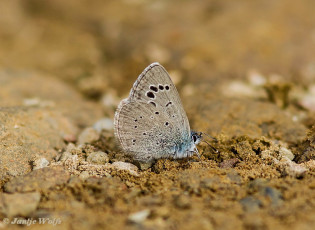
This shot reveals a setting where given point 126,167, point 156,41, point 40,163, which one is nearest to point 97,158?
point 126,167

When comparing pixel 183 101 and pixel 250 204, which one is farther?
pixel 183 101

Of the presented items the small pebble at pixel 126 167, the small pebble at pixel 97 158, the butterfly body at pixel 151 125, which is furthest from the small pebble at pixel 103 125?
the small pebble at pixel 126 167

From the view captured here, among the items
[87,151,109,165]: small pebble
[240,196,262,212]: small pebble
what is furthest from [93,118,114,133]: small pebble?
[240,196,262,212]: small pebble

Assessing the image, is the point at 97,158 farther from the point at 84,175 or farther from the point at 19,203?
the point at 19,203

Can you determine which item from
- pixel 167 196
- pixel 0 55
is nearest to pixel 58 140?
pixel 167 196

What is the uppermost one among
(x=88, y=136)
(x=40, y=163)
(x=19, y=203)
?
(x=88, y=136)

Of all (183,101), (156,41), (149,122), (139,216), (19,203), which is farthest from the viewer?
(156,41)

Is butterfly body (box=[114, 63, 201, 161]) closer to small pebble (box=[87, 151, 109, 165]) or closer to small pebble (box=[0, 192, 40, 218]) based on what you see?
small pebble (box=[87, 151, 109, 165])

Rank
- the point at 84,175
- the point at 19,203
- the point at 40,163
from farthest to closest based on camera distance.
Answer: the point at 40,163
the point at 84,175
the point at 19,203
